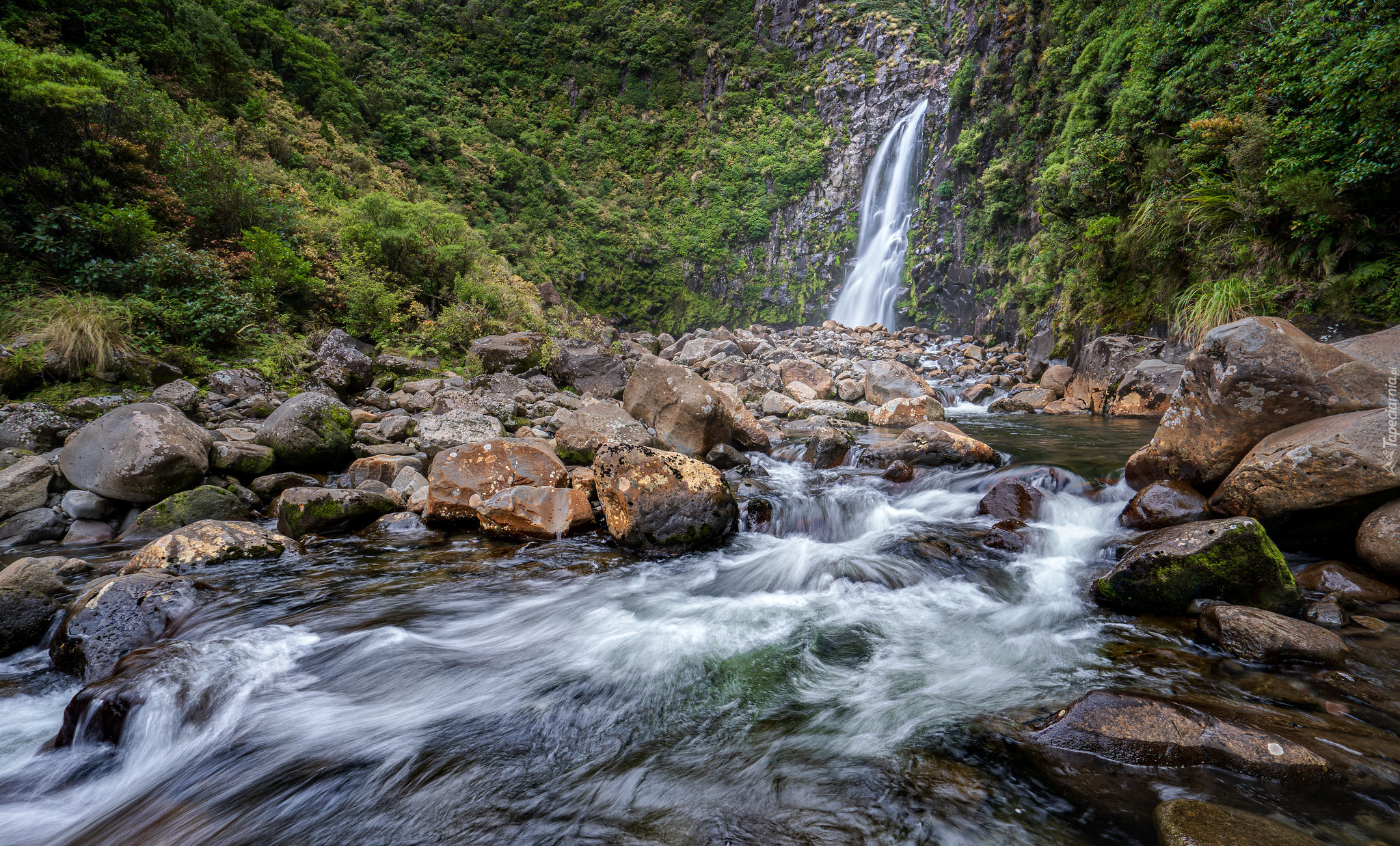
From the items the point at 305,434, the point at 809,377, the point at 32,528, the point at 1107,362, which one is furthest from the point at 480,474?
the point at 1107,362

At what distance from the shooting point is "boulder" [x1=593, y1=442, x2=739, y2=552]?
5.14 meters

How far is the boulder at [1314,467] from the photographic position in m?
3.55

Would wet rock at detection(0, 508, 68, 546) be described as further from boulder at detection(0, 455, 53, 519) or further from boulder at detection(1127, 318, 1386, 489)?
boulder at detection(1127, 318, 1386, 489)

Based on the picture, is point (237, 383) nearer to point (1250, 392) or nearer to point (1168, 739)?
point (1168, 739)

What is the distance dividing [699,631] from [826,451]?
4.93 m

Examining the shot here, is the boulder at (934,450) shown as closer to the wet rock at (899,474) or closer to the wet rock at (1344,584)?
the wet rock at (899,474)

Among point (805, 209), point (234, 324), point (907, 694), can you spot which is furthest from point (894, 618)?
point (805, 209)

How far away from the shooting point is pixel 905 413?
38.3 ft

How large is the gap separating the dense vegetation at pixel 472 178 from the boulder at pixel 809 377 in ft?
21.6

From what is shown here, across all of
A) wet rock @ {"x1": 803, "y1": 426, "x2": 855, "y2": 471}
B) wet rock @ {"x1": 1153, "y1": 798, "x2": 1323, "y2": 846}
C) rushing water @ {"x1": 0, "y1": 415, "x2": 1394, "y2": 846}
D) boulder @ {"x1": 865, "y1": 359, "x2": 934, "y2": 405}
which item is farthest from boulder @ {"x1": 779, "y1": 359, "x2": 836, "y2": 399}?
wet rock @ {"x1": 1153, "y1": 798, "x2": 1323, "y2": 846}

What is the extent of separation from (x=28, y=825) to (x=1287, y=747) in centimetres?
565

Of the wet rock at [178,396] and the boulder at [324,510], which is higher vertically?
the wet rock at [178,396]

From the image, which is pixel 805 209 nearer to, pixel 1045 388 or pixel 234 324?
pixel 1045 388

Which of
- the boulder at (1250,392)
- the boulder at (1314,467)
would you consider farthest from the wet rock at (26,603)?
the boulder at (1250,392)
